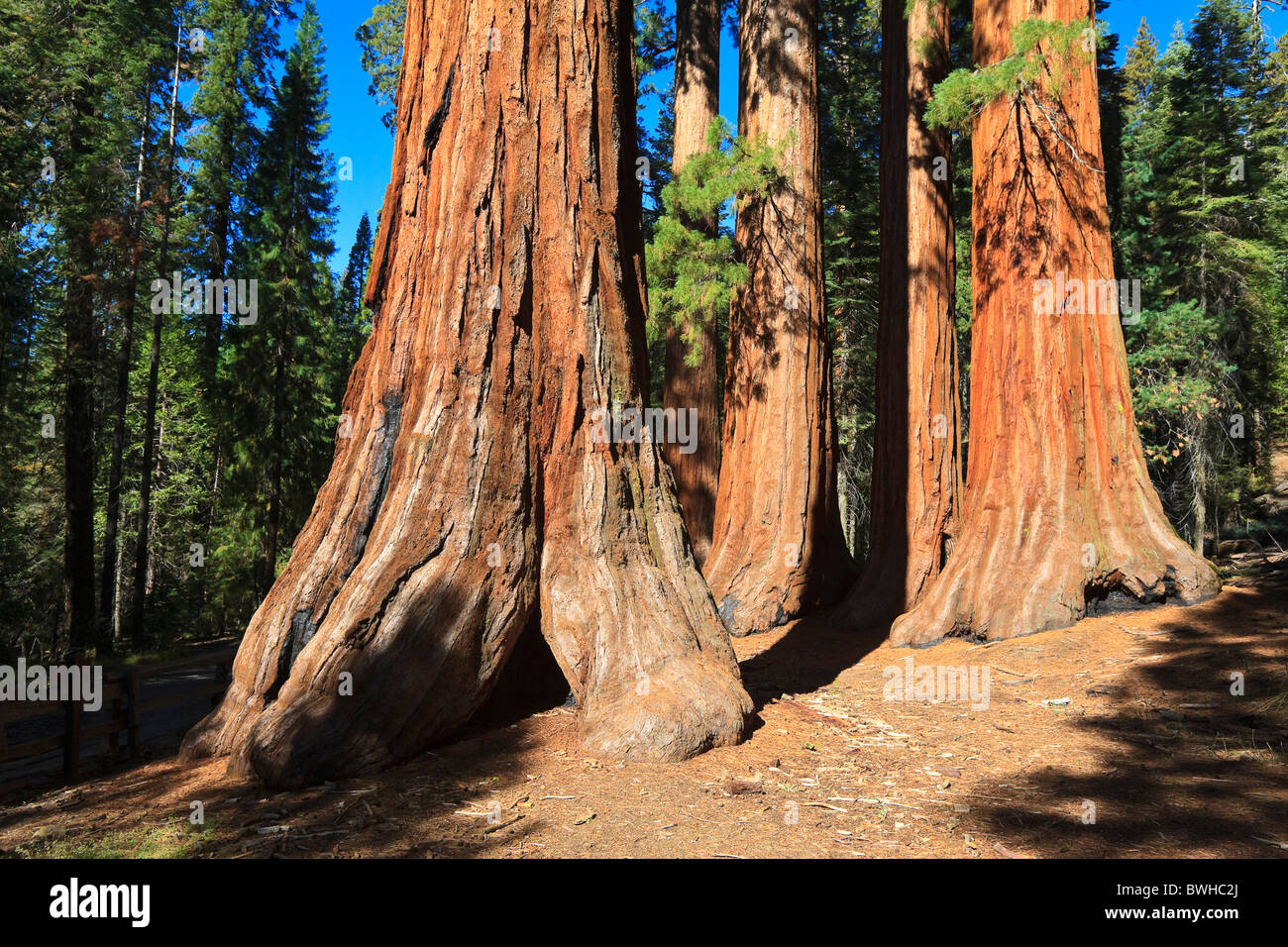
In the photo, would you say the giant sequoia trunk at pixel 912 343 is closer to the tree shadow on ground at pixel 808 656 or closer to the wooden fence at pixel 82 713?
the tree shadow on ground at pixel 808 656

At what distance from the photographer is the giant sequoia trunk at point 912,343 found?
30.9 ft

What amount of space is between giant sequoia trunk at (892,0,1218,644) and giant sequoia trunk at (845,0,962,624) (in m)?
1.20

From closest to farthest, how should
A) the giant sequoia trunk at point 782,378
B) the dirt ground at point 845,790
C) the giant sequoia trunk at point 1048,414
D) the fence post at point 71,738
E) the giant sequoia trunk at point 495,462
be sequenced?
the dirt ground at point 845,790
the giant sequoia trunk at point 495,462
the fence post at point 71,738
the giant sequoia trunk at point 1048,414
the giant sequoia trunk at point 782,378

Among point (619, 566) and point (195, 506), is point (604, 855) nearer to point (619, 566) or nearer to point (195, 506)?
point (619, 566)

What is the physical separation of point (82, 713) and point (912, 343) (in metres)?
9.85

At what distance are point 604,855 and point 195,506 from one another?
3011 centimetres

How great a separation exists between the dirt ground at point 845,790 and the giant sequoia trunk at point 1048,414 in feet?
3.77

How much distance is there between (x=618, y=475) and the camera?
206 inches

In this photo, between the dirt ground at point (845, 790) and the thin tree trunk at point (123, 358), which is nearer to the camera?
the dirt ground at point (845, 790)

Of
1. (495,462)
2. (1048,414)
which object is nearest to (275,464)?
(495,462)

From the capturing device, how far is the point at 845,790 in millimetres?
4012

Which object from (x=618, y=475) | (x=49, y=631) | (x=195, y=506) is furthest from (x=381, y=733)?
(x=195, y=506)

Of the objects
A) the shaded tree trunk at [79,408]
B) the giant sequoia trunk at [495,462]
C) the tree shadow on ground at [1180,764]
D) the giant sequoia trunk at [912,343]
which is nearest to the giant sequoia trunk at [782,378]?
the giant sequoia trunk at [912,343]

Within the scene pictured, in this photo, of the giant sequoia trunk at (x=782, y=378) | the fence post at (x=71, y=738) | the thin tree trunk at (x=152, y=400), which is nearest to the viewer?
the fence post at (x=71, y=738)
